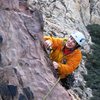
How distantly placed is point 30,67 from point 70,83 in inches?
62.6

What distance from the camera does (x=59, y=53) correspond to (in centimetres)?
848

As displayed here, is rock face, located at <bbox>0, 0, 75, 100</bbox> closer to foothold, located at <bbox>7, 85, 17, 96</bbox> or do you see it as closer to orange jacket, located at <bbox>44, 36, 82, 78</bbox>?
foothold, located at <bbox>7, 85, 17, 96</bbox>

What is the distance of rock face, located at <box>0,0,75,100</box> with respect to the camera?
7.08 metres

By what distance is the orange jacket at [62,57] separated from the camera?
8305mm

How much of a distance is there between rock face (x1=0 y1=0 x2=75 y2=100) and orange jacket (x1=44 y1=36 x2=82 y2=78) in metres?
0.53

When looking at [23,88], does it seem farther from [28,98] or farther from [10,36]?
[10,36]

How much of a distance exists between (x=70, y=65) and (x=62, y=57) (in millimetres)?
276

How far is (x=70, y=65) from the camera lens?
831 centimetres

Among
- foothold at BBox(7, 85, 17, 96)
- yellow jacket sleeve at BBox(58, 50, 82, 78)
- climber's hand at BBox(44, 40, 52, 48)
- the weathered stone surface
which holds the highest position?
the weathered stone surface

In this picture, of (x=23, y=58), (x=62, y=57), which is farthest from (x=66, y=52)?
(x=23, y=58)

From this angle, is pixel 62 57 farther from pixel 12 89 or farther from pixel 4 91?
pixel 4 91

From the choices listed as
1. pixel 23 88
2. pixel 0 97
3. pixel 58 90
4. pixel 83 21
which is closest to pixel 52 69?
pixel 58 90

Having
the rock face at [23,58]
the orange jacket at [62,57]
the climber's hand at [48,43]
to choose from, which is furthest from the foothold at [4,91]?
the orange jacket at [62,57]

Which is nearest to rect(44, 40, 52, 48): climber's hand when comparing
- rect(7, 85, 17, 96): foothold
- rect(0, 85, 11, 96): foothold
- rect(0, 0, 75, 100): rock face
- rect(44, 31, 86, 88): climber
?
rect(44, 31, 86, 88): climber
